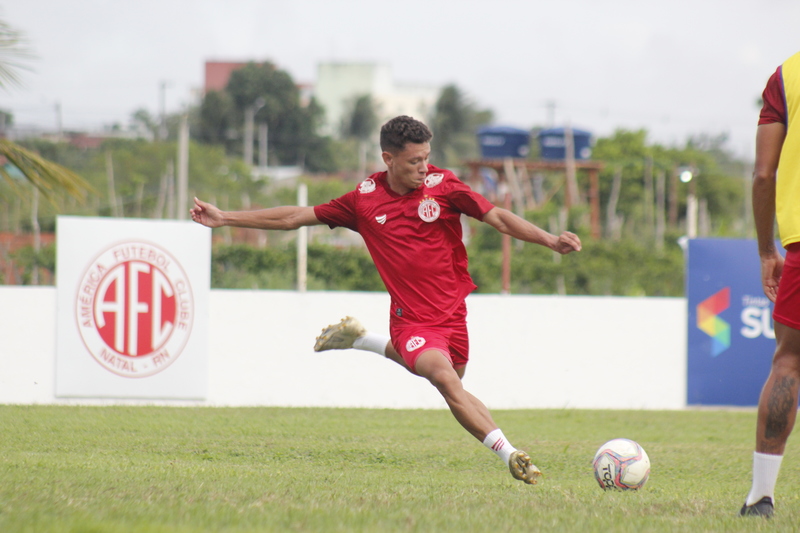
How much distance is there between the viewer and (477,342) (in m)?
12.5

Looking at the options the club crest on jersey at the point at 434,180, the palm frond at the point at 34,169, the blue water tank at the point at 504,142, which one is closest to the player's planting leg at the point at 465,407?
the club crest on jersey at the point at 434,180

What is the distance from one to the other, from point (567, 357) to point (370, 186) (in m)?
7.17

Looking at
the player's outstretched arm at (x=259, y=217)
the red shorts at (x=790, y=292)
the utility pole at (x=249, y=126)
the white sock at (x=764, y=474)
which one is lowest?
the white sock at (x=764, y=474)

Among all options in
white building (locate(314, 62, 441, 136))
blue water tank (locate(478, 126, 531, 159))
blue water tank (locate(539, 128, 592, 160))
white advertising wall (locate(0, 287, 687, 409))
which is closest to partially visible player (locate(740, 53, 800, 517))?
white advertising wall (locate(0, 287, 687, 409))

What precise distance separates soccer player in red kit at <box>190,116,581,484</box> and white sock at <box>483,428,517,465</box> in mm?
239

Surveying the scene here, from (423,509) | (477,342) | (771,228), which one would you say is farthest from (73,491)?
(477,342)

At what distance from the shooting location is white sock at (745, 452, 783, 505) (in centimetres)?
418

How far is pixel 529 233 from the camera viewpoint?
5.41 meters

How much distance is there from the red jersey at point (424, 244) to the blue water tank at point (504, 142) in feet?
112

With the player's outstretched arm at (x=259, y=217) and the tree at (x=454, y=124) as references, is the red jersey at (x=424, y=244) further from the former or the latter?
the tree at (x=454, y=124)

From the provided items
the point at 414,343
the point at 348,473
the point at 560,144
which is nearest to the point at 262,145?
the point at 560,144

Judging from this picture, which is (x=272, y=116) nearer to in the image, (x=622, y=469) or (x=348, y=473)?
(x=348, y=473)

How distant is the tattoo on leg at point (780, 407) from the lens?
416 centimetres

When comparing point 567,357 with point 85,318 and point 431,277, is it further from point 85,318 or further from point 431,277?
point 431,277
